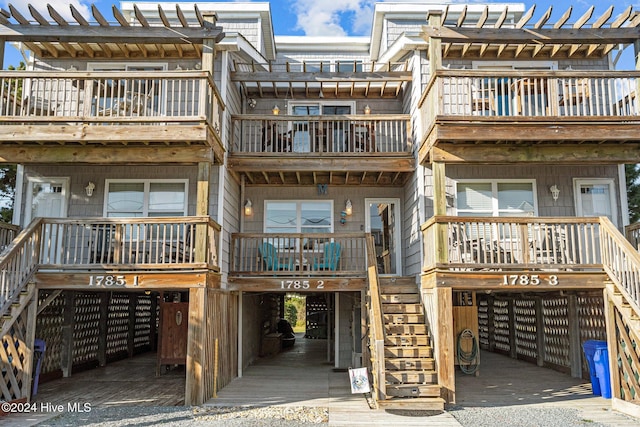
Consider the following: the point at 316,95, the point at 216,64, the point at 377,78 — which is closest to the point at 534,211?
the point at 377,78

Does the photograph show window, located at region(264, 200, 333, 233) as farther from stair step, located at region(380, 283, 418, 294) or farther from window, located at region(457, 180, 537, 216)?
window, located at region(457, 180, 537, 216)

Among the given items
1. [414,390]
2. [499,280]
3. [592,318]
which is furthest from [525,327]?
[414,390]

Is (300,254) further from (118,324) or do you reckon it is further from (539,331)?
(539,331)

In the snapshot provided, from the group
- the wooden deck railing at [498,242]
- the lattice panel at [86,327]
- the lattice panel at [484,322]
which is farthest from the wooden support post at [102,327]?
the lattice panel at [484,322]

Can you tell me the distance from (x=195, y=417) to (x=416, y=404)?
3550mm

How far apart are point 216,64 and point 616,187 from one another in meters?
9.43

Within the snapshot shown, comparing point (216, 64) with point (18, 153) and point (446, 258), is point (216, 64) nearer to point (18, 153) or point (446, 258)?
point (18, 153)

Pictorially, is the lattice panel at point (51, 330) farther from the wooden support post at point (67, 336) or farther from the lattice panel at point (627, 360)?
the lattice panel at point (627, 360)

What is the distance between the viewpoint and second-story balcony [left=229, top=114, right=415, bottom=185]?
11961mm

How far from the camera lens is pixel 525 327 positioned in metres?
14.2

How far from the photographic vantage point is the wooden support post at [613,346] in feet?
28.4

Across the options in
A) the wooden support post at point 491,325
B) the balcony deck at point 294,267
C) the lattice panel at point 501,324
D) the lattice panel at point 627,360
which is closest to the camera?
the lattice panel at point 627,360

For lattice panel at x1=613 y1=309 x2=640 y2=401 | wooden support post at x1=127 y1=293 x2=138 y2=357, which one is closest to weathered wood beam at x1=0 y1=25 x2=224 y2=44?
wooden support post at x1=127 y1=293 x2=138 y2=357

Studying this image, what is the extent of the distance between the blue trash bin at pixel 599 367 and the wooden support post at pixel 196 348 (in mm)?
7095
